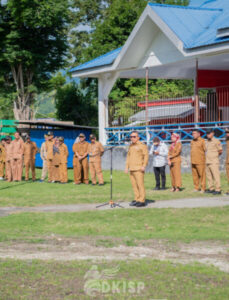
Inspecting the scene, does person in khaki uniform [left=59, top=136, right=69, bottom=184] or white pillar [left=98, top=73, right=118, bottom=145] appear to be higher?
white pillar [left=98, top=73, right=118, bottom=145]

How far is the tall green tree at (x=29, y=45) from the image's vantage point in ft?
114

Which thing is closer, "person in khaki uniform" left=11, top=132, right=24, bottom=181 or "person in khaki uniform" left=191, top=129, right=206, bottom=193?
"person in khaki uniform" left=191, top=129, right=206, bottom=193

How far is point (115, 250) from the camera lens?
27.6 ft

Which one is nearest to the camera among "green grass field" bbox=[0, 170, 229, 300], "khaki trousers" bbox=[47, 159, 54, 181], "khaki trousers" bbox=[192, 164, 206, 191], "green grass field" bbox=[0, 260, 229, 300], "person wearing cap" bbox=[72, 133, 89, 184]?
"green grass field" bbox=[0, 260, 229, 300]

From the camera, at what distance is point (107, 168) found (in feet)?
86.3

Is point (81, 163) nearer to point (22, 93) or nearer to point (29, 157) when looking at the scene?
point (29, 157)

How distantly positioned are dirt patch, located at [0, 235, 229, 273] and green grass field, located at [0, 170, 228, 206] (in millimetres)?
5243

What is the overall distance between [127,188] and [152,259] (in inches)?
388

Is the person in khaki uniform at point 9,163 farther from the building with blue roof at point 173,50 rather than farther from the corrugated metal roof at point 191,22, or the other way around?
the corrugated metal roof at point 191,22

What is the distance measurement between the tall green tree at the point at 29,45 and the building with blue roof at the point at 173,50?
8842mm

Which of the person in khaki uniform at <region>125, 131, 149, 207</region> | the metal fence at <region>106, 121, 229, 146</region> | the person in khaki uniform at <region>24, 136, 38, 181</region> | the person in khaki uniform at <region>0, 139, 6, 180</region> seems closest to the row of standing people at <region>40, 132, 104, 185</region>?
the person in khaki uniform at <region>24, 136, 38, 181</region>

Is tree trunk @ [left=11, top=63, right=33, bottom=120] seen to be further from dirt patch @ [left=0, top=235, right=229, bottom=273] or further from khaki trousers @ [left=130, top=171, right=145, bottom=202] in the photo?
dirt patch @ [left=0, top=235, right=229, bottom=273]

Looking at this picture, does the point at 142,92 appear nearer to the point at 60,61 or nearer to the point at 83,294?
the point at 60,61

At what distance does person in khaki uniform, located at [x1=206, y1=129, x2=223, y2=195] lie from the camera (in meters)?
15.4
